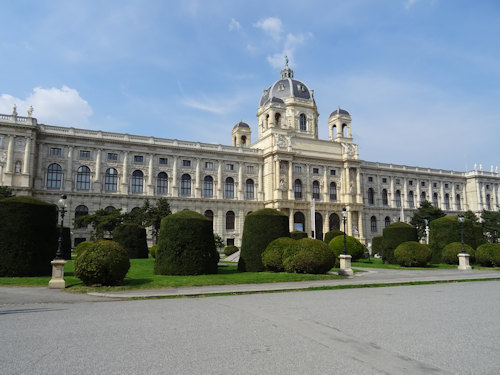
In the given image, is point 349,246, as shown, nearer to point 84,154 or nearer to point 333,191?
point 333,191

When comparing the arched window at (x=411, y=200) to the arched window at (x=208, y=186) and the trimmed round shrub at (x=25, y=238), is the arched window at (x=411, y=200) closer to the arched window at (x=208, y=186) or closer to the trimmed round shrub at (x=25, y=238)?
the arched window at (x=208, y=186)

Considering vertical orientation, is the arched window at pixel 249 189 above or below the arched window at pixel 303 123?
below

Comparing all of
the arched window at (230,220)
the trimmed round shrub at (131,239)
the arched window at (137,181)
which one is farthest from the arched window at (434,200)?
the trimmed round shrub at (131,239)

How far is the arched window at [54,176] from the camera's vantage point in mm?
47531

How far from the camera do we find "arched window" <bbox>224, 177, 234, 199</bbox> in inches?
2277

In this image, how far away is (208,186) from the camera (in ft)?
186

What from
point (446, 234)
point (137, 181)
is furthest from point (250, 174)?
point (446, 234)

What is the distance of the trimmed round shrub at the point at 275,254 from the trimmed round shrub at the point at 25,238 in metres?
10.8

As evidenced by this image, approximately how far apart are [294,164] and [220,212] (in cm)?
1464

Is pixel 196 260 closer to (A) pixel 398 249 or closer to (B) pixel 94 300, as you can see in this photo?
(B) pixel 94 300

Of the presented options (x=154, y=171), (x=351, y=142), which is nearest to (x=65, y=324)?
(x=154, y=171)

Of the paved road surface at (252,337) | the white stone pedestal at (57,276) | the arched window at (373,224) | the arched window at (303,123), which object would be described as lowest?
the paved road surface at (252,337)

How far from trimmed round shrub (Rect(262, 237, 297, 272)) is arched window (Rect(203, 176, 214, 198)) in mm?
36177

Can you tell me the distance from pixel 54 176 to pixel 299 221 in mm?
35611
